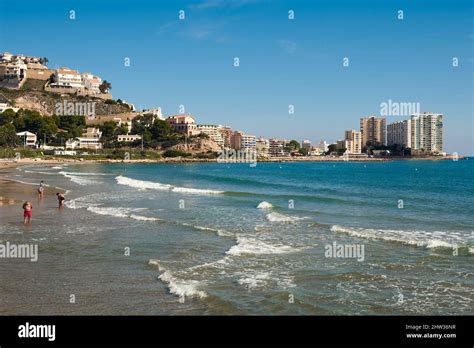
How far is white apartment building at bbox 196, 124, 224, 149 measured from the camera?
166 m

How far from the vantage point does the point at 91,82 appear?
15200 cm

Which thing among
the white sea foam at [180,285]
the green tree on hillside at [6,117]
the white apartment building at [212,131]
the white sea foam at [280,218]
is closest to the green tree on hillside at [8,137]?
the green tree on hillside at [6,117]

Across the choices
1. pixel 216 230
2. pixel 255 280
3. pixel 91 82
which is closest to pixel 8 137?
pixel 91 82

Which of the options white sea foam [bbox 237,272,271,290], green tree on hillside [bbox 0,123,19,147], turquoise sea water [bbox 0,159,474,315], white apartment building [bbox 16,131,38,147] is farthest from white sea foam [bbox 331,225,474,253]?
white apartment building [bbox 16,131,38,147]

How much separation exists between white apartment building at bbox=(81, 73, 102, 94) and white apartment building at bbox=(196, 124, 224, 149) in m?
35.1

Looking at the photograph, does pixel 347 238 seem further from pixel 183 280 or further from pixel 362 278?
pixel 183 280

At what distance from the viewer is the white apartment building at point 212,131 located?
165850 mm

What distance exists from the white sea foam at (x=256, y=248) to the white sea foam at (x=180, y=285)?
2.77 meters

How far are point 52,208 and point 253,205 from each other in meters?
10.6

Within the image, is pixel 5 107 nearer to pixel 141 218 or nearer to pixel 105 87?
pixel 105 87
